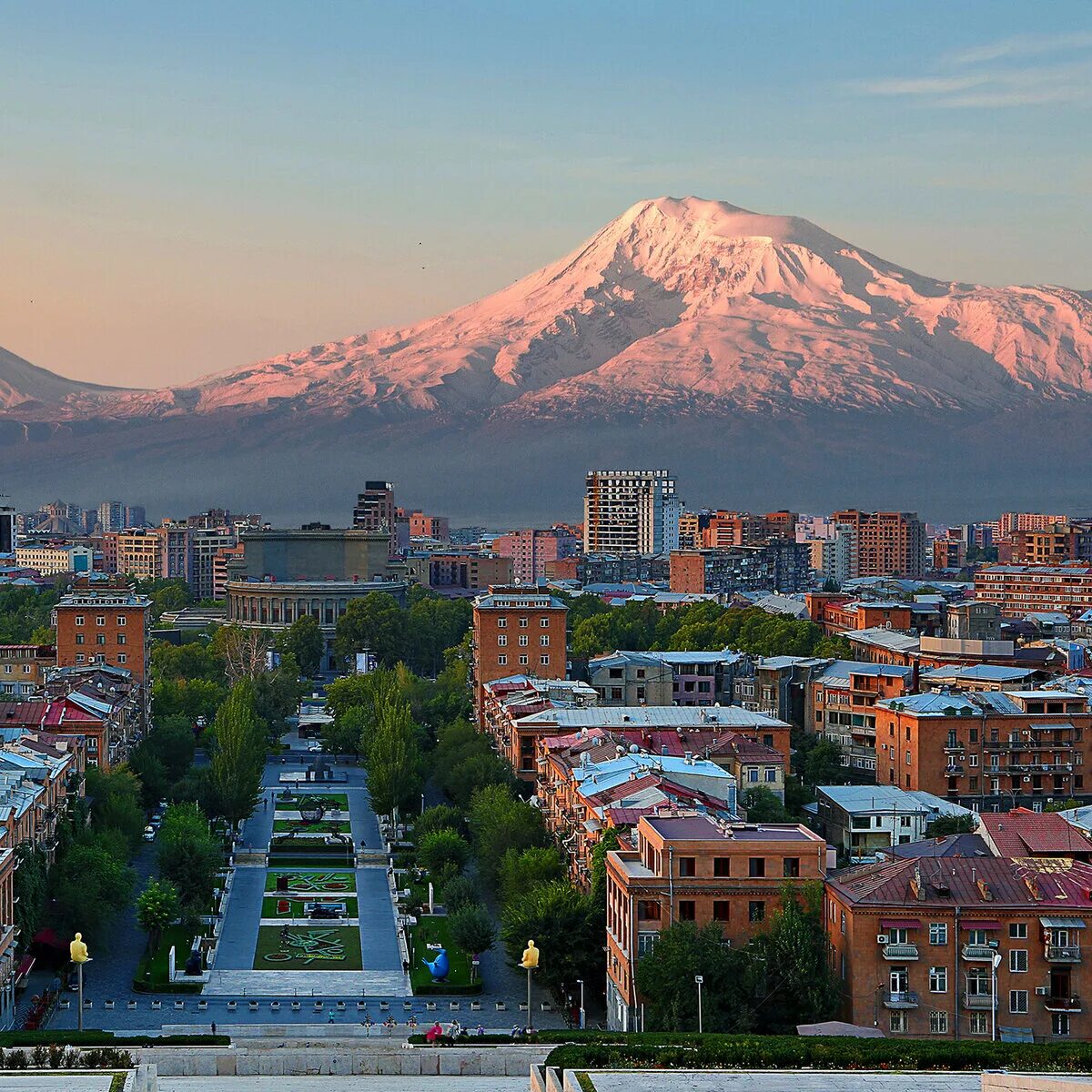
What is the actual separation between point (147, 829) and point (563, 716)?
457 inches

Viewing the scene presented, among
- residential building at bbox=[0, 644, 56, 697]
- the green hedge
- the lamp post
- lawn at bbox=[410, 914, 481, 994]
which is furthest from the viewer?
residential building at bbox=[0, 644, 56, 697]

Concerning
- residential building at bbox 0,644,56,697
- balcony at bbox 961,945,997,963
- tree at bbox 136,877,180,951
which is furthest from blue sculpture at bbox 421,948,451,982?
residential building at bbox 0,644,56,697

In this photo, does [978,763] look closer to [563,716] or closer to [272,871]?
[563,716]

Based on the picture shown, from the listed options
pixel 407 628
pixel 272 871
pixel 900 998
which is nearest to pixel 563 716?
pixel 272 871

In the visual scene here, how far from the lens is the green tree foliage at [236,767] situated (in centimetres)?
5588

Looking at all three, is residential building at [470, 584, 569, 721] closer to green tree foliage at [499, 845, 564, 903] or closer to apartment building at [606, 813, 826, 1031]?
green tree foliage at [499, 845, 564, 903]

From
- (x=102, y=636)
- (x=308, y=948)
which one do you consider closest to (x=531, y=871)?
(x=308, y=948)

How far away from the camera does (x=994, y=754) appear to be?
186ft

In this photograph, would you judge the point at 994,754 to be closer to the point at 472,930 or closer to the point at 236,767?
the point at 236,767

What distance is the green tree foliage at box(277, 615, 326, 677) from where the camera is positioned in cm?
10819

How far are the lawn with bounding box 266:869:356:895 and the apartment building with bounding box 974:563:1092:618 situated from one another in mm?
59502

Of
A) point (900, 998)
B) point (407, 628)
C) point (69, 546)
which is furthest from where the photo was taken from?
point (69, 546)

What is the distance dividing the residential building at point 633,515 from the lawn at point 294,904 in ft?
423

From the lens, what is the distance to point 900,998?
3291 cm
